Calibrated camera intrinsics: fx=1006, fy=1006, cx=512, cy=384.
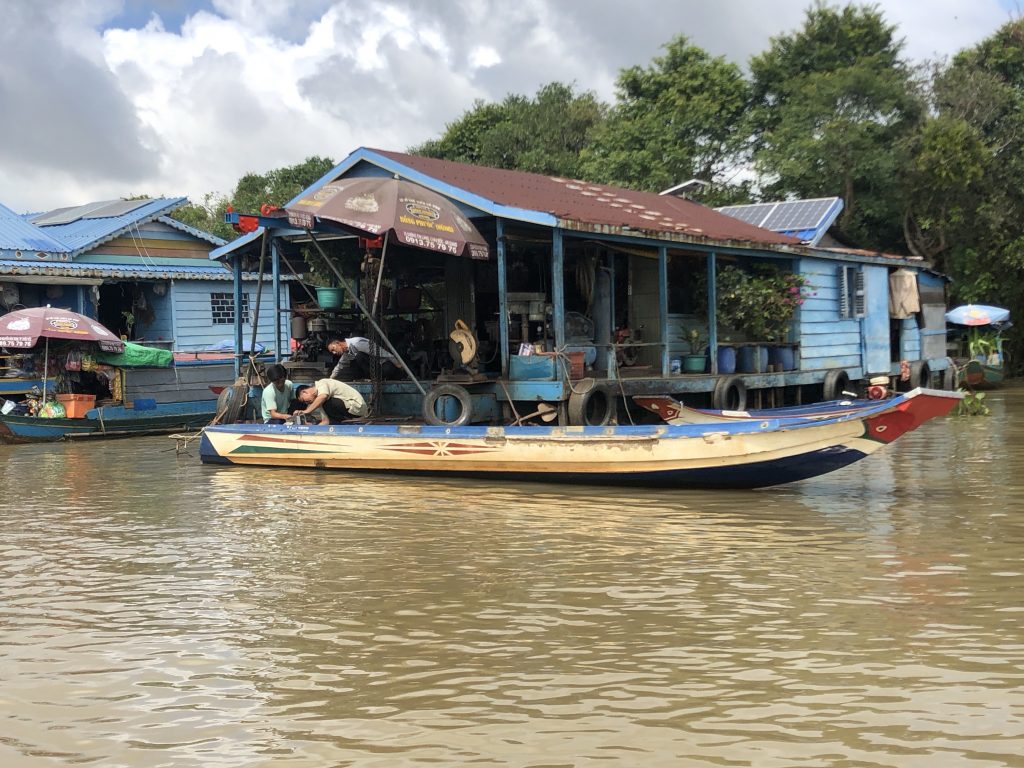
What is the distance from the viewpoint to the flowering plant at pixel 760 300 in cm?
1581

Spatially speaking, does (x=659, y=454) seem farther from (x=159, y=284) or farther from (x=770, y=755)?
(x=159, y=284)

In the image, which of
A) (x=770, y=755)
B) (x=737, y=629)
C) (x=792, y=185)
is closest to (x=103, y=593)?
(x=737, y=629)

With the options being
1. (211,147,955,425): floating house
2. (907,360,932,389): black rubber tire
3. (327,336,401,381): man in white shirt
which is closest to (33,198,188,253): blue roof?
(211,147,955,425): floating house

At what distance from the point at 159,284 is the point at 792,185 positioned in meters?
16.7

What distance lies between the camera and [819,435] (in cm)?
904

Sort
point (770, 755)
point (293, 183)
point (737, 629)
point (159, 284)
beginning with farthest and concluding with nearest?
1. point (293, 183)
2. point (159, 284)
3. point (737, 629)
4. point (770, 755)

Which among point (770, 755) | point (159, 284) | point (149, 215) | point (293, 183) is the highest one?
point (293, 183)

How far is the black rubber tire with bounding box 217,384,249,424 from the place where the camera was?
13.5m

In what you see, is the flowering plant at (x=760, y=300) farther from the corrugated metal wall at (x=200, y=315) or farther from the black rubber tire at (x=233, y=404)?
the corrugated metal wall at (x=200, y=315)

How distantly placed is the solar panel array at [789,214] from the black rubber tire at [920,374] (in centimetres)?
411

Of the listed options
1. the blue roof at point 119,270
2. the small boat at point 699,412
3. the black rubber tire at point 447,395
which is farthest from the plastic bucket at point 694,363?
the blue roof at point 119,270

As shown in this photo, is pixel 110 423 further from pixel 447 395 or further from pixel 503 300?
pixel 503 300

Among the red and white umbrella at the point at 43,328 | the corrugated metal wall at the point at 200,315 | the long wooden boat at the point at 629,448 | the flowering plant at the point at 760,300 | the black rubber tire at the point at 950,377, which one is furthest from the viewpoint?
the black rubber tire at the point at 950,377

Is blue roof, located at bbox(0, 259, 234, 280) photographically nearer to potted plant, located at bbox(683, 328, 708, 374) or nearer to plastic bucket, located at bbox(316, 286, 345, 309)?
plastic bucket, located at bbox(316, 286, 345, 309)
